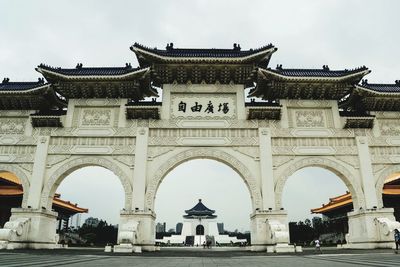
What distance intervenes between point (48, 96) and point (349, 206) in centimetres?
1935

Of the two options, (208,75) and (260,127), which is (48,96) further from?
(260,127)

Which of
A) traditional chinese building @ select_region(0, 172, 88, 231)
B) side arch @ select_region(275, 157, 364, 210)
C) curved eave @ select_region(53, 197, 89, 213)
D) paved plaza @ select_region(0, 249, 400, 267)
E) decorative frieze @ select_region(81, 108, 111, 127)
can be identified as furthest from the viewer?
curved eave @ select_region(53, 197, 89, 213)

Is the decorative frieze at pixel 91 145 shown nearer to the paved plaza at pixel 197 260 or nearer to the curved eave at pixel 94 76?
the curved eave at pixel 94 76

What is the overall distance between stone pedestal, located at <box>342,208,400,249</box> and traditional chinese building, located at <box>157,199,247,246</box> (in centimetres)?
2762

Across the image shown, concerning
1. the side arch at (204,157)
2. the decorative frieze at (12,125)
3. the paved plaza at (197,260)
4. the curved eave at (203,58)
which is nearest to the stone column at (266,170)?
the side arch at (204,157)

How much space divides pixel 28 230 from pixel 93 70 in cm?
739

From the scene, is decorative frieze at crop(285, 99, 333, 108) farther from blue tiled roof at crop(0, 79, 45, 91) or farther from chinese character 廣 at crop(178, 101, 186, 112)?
blue tiled roof at crop(0, 79, 45, 91)

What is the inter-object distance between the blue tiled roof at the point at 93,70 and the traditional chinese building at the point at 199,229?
29.3 meters

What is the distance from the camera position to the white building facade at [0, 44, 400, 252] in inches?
538

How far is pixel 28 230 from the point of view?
1325 cm

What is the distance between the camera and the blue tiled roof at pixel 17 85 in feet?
48.7

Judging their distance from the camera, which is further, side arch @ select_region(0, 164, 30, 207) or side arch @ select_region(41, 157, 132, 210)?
side arch @ select_region(0, 164, 30, 207)

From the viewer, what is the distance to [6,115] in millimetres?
15094

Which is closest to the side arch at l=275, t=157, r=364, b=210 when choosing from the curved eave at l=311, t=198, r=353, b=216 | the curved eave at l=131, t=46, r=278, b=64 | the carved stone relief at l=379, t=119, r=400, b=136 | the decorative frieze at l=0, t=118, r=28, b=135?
the carved stone relief at l=379, t=119, r=400, b=136
